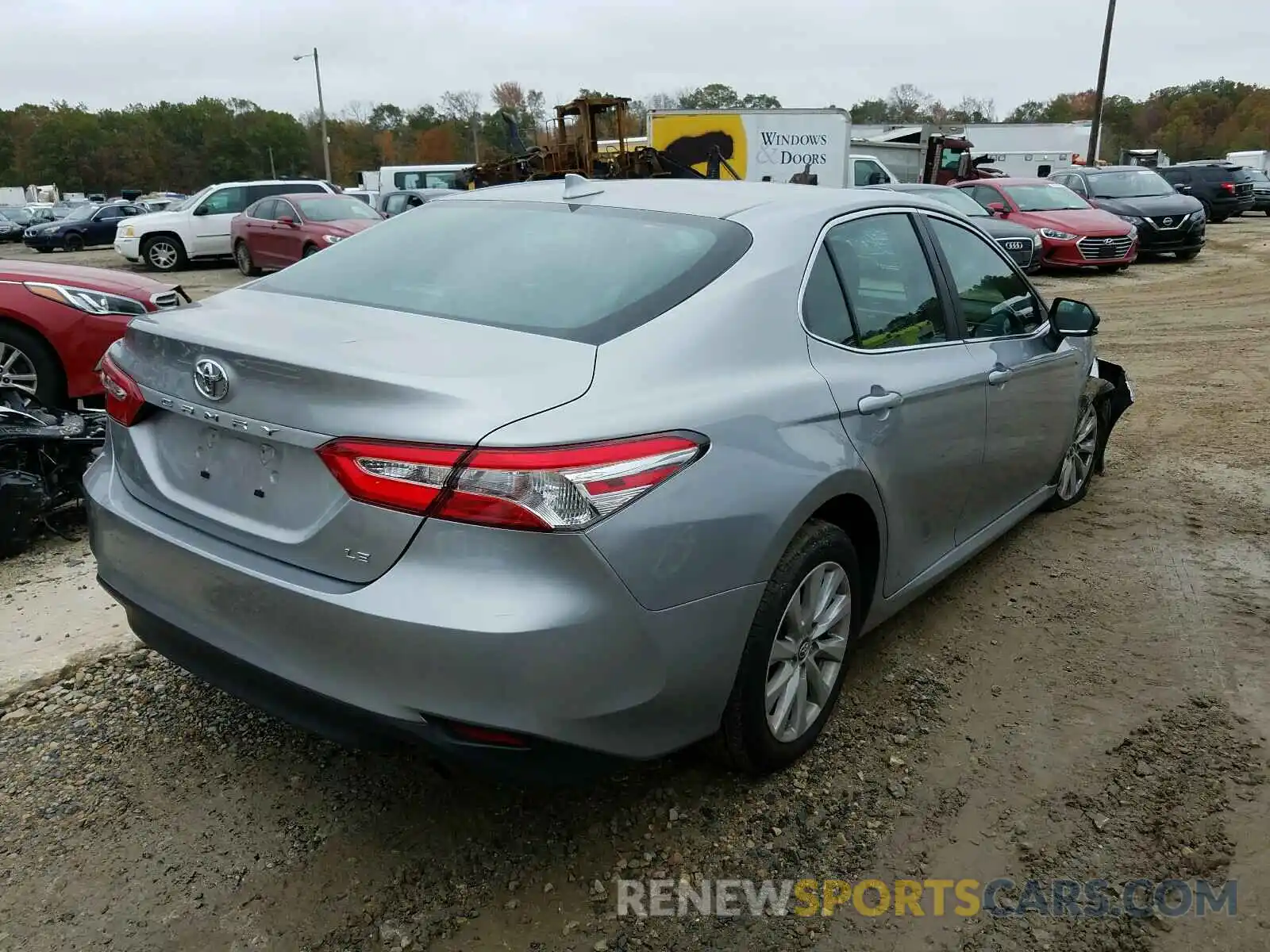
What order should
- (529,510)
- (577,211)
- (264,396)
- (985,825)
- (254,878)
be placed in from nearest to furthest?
(529,510) < (264,396) < (254,878) < (985,825) < (577,211)

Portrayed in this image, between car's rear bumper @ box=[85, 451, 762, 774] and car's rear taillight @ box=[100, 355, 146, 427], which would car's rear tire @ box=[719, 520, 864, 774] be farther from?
car's rear taillight @ box=[100, 355, 146, 427]

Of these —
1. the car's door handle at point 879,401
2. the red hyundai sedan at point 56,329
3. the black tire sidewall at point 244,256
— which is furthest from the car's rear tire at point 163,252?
the car's door handle at point 879,401

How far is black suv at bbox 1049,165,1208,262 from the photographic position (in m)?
17.2

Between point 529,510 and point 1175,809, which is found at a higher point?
point 529,510

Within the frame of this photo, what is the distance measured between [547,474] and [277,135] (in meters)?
95.6

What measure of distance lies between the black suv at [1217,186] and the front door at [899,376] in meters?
28.1

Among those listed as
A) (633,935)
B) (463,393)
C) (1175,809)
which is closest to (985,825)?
(1175,809)

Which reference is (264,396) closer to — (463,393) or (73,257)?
(463,393)

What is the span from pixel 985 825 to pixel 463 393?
1796 millimetres

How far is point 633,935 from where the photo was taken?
2287mm

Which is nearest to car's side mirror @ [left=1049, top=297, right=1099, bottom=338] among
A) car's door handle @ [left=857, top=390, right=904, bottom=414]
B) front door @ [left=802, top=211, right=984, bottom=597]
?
front door @ [left=802, top=211, right=984, bottom=597]

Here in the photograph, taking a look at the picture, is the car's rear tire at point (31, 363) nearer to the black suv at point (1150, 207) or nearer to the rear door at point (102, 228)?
the black suv at point (1150, 207)

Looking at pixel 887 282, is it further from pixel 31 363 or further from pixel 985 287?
pixel 31 363

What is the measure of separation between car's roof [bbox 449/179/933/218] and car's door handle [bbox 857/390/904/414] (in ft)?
2.00
